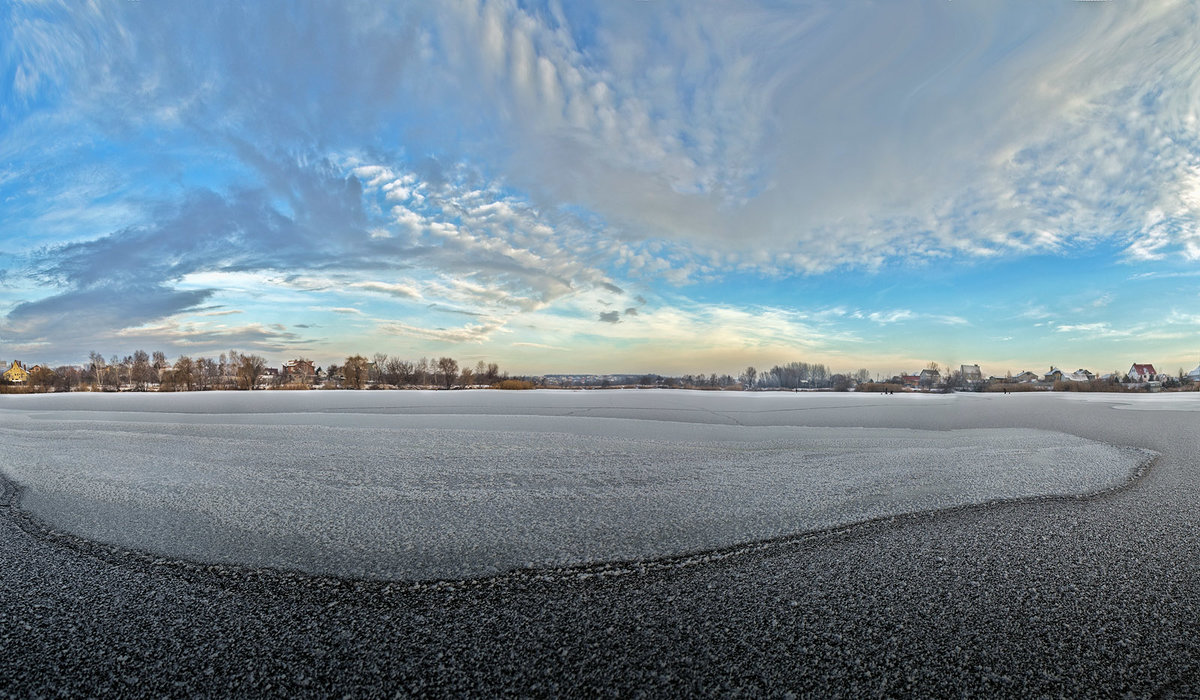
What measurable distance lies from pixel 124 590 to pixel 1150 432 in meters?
13.0

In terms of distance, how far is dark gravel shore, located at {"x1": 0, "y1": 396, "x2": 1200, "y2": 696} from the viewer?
1.65 m

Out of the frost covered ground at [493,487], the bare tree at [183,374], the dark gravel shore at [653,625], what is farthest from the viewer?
the bare tree at [183,374]

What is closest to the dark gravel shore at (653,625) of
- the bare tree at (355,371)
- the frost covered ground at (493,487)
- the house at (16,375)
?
the frost covered ground at (493,487)

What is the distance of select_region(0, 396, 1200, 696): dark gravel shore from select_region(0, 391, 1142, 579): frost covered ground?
0.32 metres

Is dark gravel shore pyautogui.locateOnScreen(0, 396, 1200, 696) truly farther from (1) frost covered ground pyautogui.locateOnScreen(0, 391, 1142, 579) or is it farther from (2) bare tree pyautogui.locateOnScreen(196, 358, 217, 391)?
(2) bare tree pyautogui.locateOnScreen(196, 358, 217, 391)

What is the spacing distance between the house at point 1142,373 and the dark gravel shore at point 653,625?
81821 millimetres

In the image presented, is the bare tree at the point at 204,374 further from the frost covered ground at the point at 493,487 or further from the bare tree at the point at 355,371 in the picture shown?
the frost covered ground at the point at 493,487

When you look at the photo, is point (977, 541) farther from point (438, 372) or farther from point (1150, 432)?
point (438, 372)

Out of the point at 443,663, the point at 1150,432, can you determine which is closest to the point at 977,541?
the point at 443,663

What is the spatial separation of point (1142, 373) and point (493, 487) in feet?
285

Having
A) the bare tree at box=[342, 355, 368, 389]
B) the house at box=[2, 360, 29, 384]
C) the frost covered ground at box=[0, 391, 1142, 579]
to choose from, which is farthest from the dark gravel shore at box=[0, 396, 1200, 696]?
the house at box=[2, 360, 29, 384]

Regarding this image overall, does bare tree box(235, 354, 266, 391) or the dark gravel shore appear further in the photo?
bare tree box(235, 354, 266, 391)

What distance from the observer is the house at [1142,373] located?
58.3m

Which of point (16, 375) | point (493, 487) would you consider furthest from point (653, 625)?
point (16, 375)
